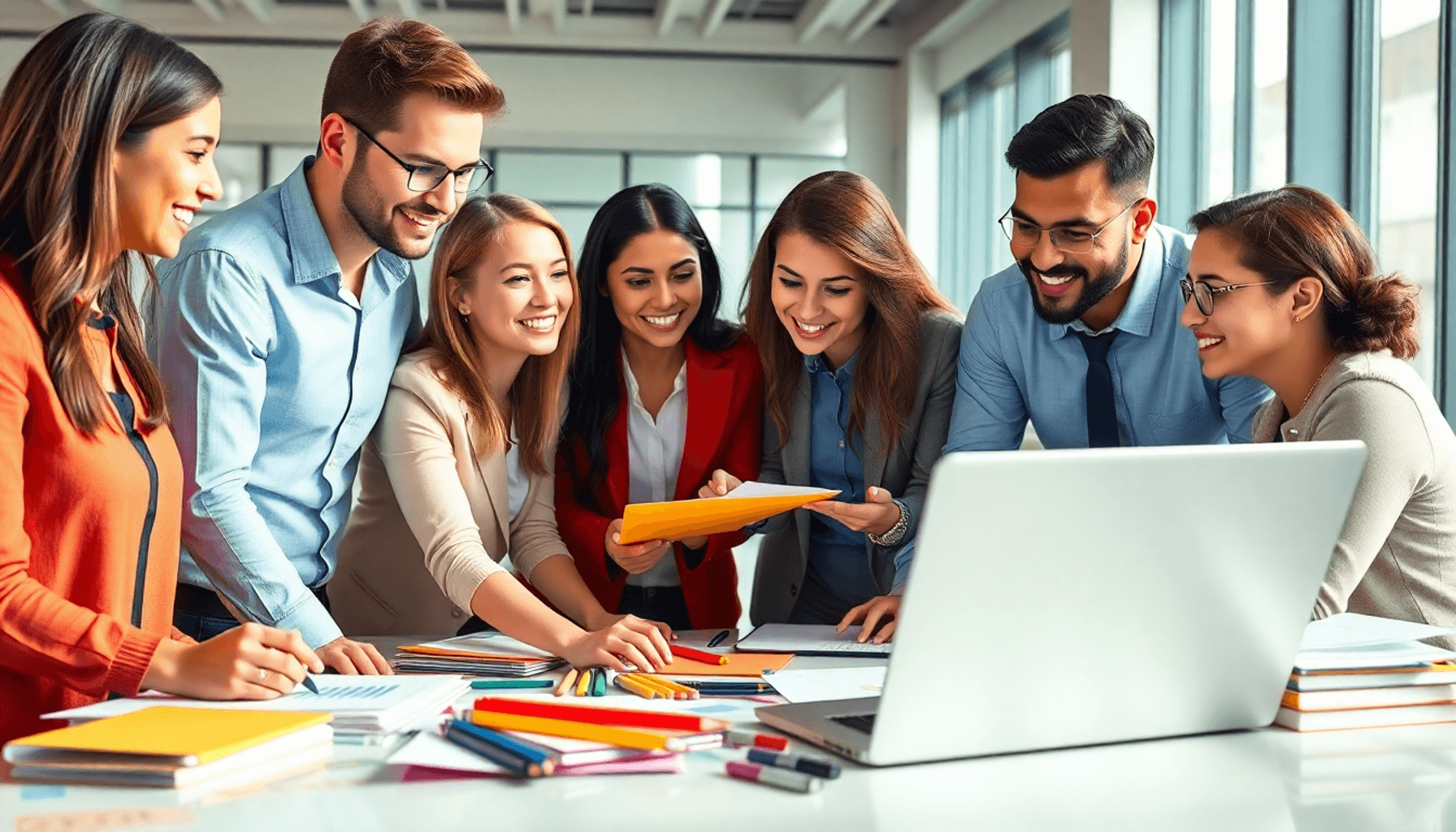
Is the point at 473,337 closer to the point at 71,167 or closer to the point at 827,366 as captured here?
the point at 827,366

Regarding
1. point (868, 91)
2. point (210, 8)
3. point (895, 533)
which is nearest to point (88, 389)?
point (895, 533)

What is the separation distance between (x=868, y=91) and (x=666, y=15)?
184cm

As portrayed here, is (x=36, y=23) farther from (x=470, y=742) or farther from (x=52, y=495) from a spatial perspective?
(x=470, y=742)

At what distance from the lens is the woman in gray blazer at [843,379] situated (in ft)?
7.25

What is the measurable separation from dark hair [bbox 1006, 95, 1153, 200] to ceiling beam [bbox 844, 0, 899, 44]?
6.31m

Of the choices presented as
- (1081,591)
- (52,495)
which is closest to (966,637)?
(1081,591)

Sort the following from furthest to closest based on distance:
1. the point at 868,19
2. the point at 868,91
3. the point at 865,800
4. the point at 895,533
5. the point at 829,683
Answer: the point at 868,91
the point at 868,19
the point at 895,533
the point at 829,683
the point at 865,800

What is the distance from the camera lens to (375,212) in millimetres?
1921

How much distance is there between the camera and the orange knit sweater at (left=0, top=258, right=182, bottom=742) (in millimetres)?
1284

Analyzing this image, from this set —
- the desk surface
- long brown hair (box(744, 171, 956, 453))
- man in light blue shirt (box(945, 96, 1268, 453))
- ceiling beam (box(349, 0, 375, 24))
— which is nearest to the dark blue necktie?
man in light blue shirt (box(945, 96, 1268, 453))

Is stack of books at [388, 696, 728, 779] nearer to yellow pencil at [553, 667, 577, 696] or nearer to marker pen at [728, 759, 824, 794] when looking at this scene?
marker pen at [728, 759, 824, 794]

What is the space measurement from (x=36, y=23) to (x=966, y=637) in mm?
9620

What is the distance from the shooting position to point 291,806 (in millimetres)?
1027

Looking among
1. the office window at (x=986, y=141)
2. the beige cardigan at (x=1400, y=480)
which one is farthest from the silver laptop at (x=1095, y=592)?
the office window at (x=986, y=141)
